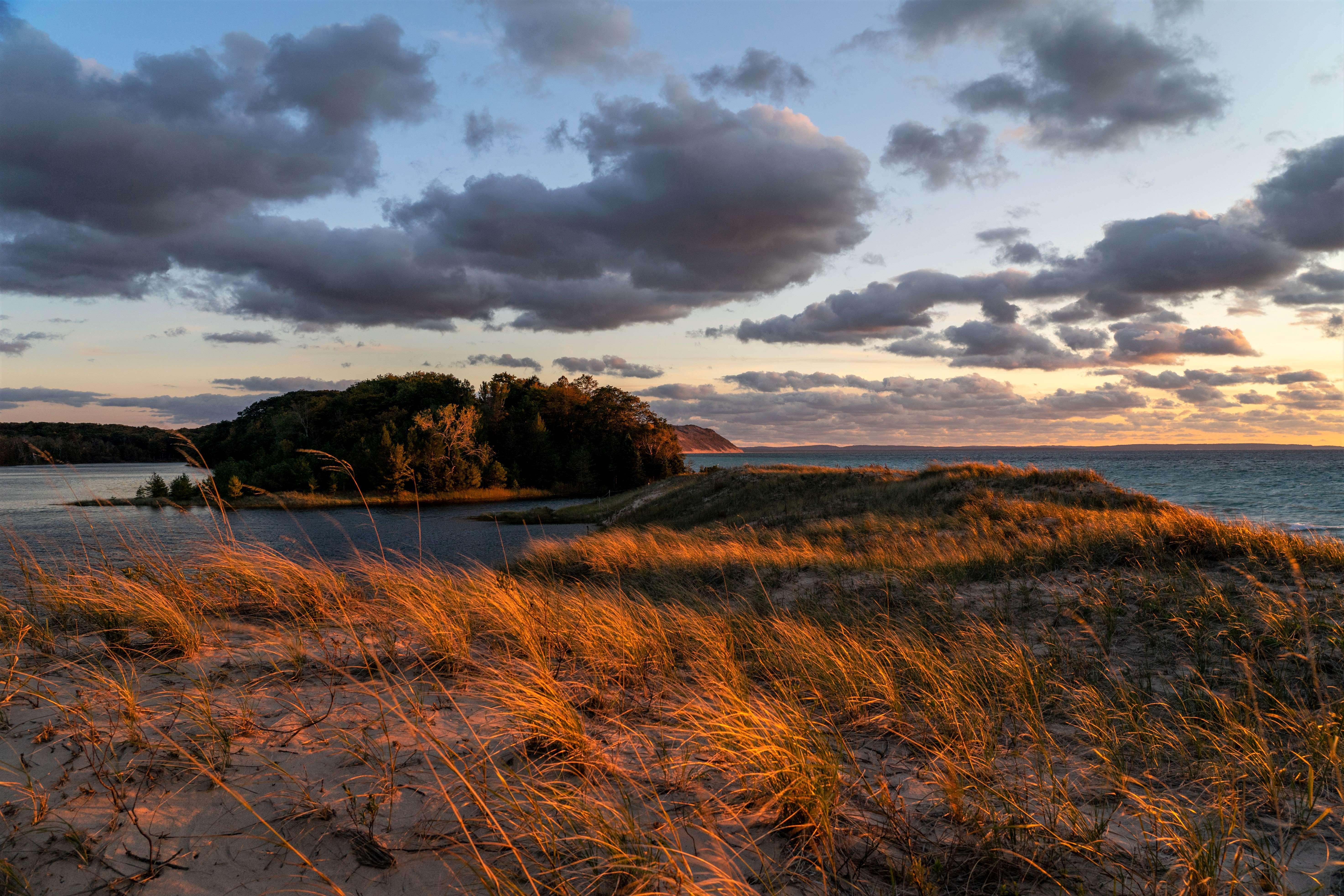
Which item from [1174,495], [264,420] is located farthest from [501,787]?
[264,420]

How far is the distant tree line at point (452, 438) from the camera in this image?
5534cm

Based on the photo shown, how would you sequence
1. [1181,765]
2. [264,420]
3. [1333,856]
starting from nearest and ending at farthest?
[1333,856] < [1181,765] < [264,420]

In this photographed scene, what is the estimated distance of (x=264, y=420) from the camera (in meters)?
72.2

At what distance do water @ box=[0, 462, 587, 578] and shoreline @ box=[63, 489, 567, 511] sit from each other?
814 millimetres

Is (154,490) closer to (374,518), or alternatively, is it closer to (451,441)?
(451,441)

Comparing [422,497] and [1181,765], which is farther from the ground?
[1181,765]

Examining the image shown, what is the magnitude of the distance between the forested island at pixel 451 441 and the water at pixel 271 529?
4106mm

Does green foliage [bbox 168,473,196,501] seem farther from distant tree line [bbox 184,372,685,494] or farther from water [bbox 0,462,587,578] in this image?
distant tree line [bbox 184,372,685,494]

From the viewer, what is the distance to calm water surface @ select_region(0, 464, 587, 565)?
373 inches

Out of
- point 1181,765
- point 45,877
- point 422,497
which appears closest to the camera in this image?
point 45,877

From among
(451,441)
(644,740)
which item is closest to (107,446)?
(451,441)

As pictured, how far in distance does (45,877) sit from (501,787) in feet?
5.19

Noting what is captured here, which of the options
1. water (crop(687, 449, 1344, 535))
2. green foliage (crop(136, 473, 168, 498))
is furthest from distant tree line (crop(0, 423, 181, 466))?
water (crop(687, 449, 1344, 535))

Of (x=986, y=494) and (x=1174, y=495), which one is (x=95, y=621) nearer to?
(x=986, y=494)
